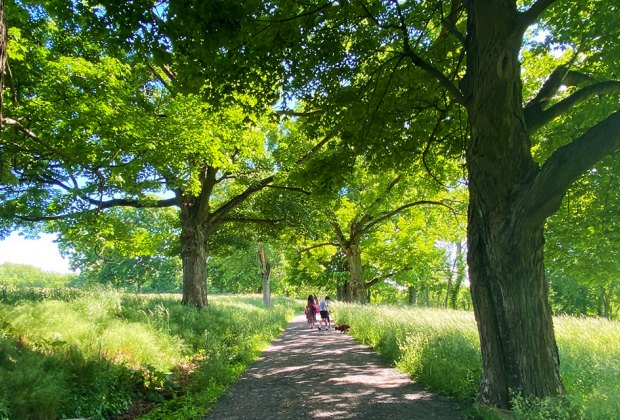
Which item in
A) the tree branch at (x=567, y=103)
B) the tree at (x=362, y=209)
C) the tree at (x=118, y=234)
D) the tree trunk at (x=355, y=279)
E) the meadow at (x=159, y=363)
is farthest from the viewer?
the tree trunk at (x=355, y=279)

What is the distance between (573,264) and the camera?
51.2 ft

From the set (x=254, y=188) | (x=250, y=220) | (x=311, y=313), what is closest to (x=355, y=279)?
(x=311, y=313)

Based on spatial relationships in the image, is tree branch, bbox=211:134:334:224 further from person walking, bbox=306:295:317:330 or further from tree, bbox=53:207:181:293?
person walking, bbox=306:295:317:330

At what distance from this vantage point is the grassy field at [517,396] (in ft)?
13.8

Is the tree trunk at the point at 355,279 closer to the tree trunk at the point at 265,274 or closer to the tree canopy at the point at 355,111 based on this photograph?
the tree canopy at the point at 355,111

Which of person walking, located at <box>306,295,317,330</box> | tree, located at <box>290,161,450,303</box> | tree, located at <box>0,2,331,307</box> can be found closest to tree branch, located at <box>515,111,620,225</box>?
tree, located at <box>0,2,331,307</box>

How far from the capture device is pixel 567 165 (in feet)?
15.2

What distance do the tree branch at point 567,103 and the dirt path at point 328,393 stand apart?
4.40 m

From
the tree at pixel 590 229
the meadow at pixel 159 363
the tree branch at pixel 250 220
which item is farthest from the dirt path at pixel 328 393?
the tree branch at pixel 250 220

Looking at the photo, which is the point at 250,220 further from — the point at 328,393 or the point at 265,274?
the point at 265,274

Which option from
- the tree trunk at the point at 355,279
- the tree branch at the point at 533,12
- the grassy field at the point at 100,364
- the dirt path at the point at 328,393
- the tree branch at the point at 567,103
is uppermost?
the tree branch at the point at 533,12

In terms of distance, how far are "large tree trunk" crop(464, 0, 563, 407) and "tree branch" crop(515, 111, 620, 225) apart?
0.14 meters

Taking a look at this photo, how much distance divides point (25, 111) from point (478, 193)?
918cm

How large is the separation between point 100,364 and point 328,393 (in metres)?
3.71
